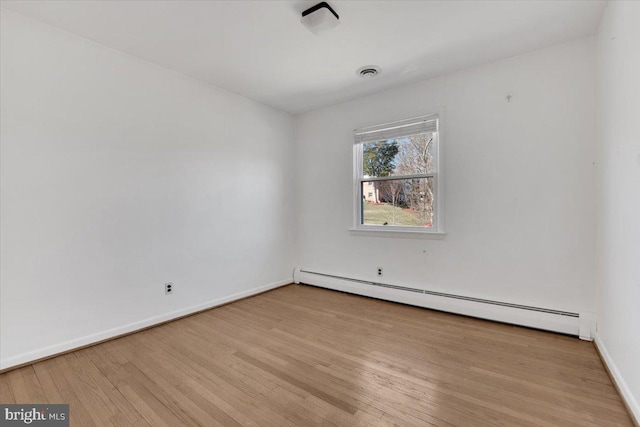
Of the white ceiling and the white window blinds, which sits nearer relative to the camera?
the white ceiling

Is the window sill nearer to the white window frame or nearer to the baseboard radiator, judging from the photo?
the white window frame

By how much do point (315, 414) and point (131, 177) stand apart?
8.34 ft

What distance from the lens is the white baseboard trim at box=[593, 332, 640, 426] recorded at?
1487 mm

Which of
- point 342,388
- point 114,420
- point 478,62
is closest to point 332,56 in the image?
point 478,62

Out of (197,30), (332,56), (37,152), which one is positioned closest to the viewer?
(37,152)

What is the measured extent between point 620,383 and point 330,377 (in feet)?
5.77

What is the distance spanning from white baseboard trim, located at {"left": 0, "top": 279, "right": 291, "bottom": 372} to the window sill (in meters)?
1.72

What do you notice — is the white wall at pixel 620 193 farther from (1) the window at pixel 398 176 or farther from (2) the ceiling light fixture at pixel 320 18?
(2) the ceiling light fixture at pixel 320 18

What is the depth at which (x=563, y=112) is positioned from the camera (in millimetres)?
2549

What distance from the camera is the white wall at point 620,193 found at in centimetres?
155

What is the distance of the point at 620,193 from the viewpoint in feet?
5.87

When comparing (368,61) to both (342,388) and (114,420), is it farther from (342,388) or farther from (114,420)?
(114,420)

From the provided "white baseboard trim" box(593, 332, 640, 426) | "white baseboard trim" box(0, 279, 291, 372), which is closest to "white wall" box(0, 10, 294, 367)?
"white baseboard trim" box(0, 279, 291, 372)

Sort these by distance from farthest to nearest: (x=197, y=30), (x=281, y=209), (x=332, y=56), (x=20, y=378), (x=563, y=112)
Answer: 1. (x=281, y=209)
2. (x=332, y=56)
3. (x=563, y=112)
4. (x=197, y=30)
5. (x=20, y=378)
